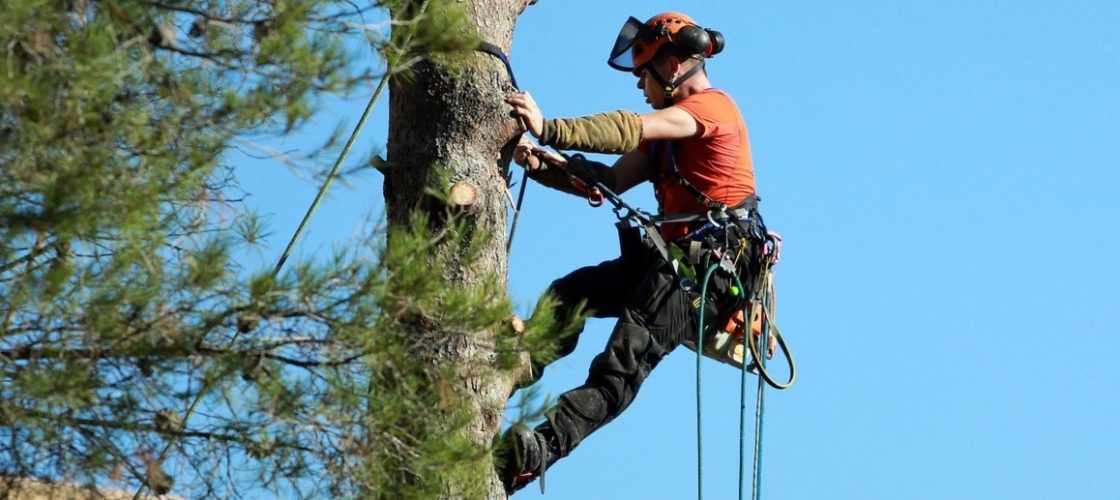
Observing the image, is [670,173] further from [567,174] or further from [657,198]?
[567,174]

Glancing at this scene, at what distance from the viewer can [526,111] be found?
5.46 m

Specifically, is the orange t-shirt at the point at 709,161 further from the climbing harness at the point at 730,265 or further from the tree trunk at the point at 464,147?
the tree trunk at the point at 464,147

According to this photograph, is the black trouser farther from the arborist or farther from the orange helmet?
the orange helmet

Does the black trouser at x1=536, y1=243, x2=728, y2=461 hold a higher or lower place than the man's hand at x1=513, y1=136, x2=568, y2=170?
lower

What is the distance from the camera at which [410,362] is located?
4.54m

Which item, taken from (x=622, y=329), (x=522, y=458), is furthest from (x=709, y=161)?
(x=522, y=458)

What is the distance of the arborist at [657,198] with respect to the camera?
18.7 ft

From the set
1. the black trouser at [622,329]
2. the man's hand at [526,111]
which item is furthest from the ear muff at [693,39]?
the man's hand at [526,111]

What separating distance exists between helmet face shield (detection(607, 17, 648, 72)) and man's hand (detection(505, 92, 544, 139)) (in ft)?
3.10

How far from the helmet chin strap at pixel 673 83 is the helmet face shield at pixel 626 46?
0.34 ft

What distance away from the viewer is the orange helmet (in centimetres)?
630

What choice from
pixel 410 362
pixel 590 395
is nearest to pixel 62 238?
pixel 410 362

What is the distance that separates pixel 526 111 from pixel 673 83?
1.00 meters

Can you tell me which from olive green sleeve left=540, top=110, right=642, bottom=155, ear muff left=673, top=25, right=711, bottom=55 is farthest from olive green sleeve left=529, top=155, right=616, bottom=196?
ear muff left=673, top=25, right=711, bottom=55
